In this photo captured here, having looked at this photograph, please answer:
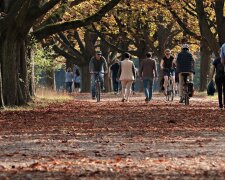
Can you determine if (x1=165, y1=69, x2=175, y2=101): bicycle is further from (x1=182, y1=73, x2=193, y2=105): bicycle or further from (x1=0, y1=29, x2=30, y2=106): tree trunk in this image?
(x1=0, y1=29, x2=30, y2=106): tree trunk

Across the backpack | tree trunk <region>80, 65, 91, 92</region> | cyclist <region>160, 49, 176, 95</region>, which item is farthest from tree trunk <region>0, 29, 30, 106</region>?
tree trunk <region>80, 65, 91, 92</region>

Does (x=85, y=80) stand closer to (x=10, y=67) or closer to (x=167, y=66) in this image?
(x=167, y=66)

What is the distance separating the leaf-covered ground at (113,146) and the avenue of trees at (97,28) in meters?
4.03

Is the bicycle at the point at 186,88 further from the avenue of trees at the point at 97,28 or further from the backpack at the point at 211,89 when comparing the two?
the avenue of trees at the point at 97,28

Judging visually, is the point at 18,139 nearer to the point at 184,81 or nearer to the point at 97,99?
the point at 184,81

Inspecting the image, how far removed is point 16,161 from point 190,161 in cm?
198

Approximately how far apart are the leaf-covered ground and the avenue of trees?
4.03 m

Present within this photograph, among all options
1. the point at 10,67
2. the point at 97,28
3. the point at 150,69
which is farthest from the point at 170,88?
the point at 97,28

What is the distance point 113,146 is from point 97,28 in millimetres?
42558

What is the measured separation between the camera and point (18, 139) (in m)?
13.4

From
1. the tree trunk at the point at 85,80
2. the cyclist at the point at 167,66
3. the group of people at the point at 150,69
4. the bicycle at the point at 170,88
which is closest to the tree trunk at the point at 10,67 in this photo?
the group of people at the point at 150,69

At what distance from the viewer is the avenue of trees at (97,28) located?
23984 mm

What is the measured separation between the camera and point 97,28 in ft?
177

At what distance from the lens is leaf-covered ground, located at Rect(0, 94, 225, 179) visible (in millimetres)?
8391
